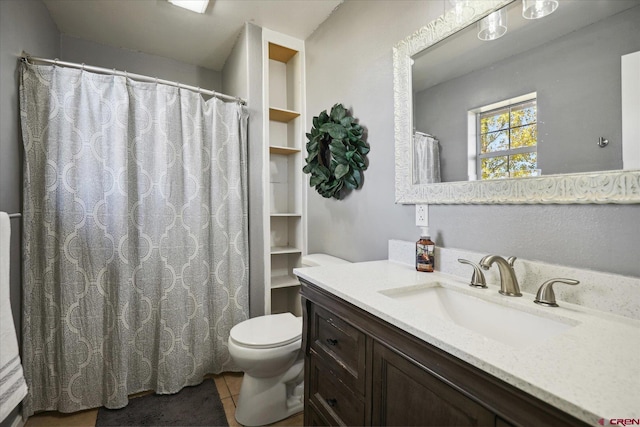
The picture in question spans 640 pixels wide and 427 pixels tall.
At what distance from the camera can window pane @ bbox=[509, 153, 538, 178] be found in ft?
3.09

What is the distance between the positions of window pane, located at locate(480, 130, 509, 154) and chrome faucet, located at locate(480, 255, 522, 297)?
40cm

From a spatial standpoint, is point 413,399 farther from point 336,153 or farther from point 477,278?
point 336,153

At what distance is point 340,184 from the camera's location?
71.4 inches

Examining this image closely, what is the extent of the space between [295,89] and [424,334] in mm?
2195

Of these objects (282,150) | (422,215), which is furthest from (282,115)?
(422,215)

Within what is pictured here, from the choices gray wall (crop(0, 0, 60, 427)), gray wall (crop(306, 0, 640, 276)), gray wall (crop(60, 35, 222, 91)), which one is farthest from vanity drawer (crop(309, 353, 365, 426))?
gray wall (crop(60, 35, 222, 91))

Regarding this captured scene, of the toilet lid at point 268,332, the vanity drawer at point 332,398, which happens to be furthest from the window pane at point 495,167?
the toilet lid at point 268,332

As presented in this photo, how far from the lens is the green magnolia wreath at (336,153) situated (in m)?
1.69

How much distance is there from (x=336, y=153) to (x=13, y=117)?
1712 mm

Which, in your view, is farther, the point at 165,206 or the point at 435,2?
the point at 165,206

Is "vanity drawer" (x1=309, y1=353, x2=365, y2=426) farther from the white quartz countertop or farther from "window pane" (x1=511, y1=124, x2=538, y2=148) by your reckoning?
"window pane" (x1=511, y1=124, x2=538, y2=148)

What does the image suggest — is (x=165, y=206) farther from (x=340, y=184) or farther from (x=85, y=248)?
(x=340, y=184)

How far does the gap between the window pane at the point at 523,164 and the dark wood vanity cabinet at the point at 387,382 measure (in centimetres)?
69

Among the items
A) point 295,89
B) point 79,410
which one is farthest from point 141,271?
point 295,89
